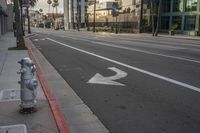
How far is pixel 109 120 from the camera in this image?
20.7ft

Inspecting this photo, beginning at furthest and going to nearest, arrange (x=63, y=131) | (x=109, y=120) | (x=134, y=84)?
1. (x=134, y=84)
2. (x=109, y=120)
3. (x=63, y=131)

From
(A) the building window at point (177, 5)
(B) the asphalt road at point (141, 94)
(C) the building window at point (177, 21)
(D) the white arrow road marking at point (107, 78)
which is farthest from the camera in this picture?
(A) the building window at point (177, 5)

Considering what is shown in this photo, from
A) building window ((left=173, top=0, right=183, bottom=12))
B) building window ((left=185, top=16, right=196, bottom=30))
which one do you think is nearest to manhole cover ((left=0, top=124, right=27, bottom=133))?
building window ((left=185, top=16, right=196, bottom=30))

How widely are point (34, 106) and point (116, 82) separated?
3778 millimetres

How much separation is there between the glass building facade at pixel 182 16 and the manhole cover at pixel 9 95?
131 ft

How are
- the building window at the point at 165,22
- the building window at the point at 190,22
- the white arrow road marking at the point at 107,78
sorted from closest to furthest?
the white arrow road marking at the point at 107,78 → the building window at the point at 190,22 → the building window at the point at 165,22

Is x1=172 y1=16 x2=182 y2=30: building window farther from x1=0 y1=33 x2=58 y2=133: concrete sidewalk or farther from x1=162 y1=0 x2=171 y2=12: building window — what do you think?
x1=0 y1=33 x2=58 y2=133: concrete sidewalk

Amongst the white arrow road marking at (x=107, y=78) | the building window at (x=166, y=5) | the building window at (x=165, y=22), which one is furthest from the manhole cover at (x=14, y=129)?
the building window at (x=166, y=5)

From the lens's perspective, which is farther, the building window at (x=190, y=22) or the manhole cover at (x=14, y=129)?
the building window at (x=190, y=22)

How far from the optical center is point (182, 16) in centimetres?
5150

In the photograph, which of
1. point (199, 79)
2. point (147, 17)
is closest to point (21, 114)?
point (199, 79)

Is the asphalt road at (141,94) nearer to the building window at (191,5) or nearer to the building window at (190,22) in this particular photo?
the building window at (190,22)

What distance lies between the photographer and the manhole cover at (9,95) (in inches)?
299

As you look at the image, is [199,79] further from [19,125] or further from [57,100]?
[19,125]
